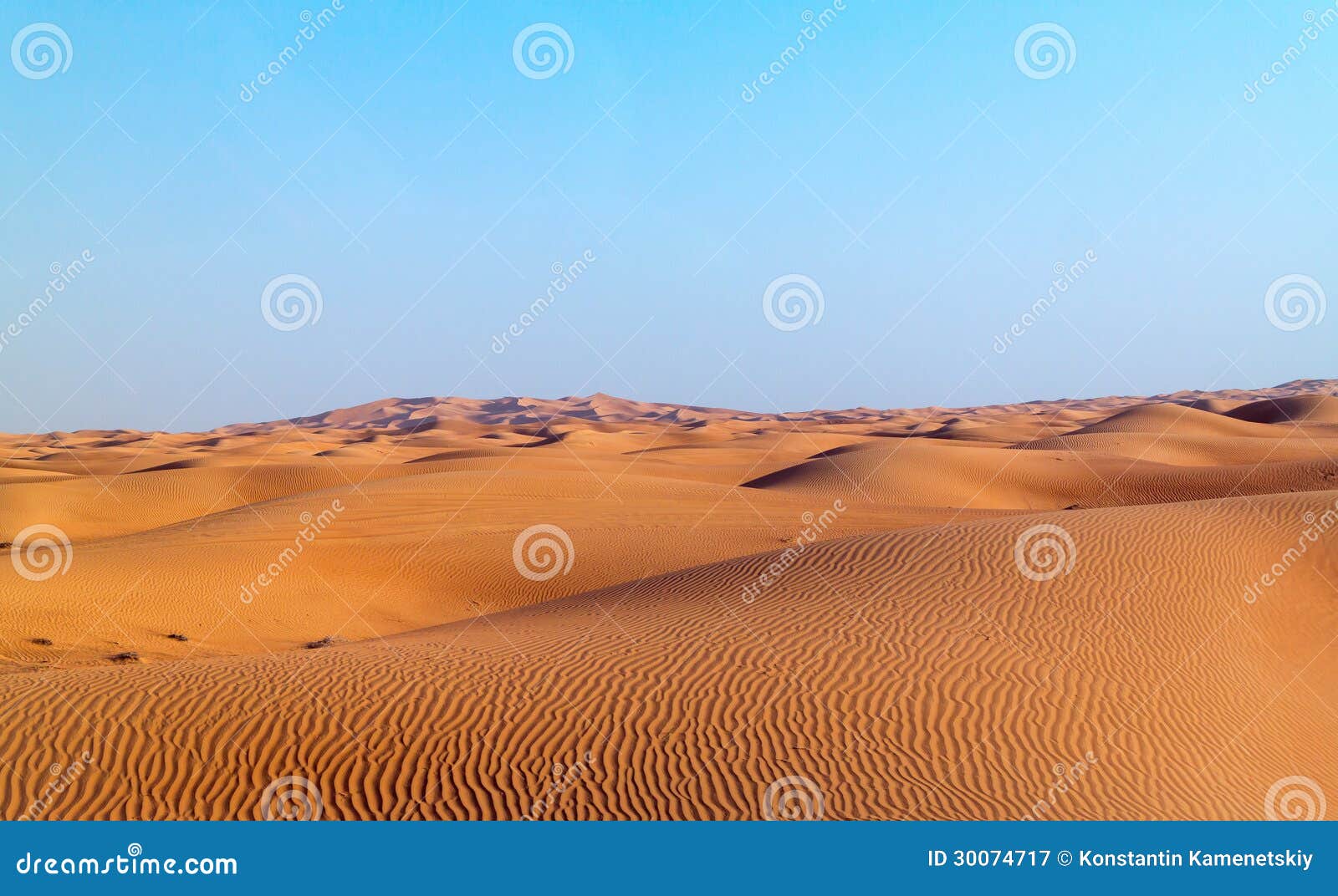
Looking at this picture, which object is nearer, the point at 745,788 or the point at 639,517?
the point at 745,788

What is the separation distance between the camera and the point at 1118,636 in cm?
1036

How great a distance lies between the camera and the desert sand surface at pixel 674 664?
7.06m

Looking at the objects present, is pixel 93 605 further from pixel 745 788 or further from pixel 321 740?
pixel 745 788

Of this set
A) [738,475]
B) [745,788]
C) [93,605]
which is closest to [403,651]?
[745,788]

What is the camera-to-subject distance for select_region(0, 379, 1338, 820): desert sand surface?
23.2 feet

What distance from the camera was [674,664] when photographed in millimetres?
9289

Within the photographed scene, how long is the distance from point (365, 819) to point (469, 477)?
74.2ft

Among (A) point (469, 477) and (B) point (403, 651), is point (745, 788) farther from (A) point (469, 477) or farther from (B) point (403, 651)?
(A) point (469, 477)

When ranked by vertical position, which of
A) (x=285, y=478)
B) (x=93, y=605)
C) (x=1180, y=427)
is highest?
(x=1180, y=427)

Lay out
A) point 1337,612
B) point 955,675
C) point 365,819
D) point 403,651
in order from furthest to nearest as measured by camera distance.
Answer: point 1337,612 → point 403,651 → point 955,675 → point 365,819

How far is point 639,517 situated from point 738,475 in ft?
48.2

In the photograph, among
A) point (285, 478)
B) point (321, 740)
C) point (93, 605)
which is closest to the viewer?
point (321, 740)

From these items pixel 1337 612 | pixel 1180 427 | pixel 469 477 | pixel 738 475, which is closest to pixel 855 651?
pixel 1337 612

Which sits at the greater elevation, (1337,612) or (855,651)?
(1337,612)
